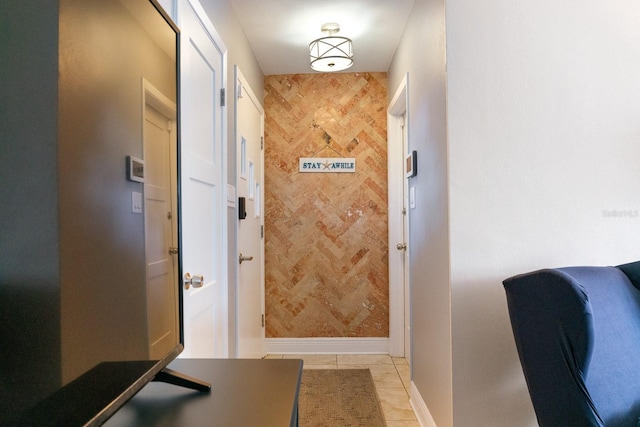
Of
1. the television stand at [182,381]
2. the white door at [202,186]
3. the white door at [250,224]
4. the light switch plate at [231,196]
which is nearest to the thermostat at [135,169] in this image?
the television stand at [182,381]

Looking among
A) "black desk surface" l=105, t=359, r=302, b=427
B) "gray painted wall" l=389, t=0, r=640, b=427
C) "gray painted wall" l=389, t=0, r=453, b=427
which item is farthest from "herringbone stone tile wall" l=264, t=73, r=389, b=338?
"black desk surface" l=105, t=359, r=302, b=427

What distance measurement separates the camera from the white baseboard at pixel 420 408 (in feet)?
6.69

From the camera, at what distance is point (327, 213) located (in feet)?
11.1

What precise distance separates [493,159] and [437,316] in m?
0.83

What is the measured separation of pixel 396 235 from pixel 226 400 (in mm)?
2674

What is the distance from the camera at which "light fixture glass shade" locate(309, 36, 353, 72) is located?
106 inches

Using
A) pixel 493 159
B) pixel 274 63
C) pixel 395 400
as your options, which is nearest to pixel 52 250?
pixel 493 159

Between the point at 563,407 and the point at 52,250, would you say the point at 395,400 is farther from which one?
the point at 52,250

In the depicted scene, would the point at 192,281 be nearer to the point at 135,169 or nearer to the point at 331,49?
the point at 135,169

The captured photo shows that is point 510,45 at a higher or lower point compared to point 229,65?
lower

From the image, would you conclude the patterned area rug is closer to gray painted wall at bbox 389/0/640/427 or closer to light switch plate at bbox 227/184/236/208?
gray painted wall at bbox 389/0/640/427

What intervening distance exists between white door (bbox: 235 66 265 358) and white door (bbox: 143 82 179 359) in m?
1.55

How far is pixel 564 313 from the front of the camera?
116cm

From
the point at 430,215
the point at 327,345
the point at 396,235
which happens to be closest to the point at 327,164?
the point at 396,235
